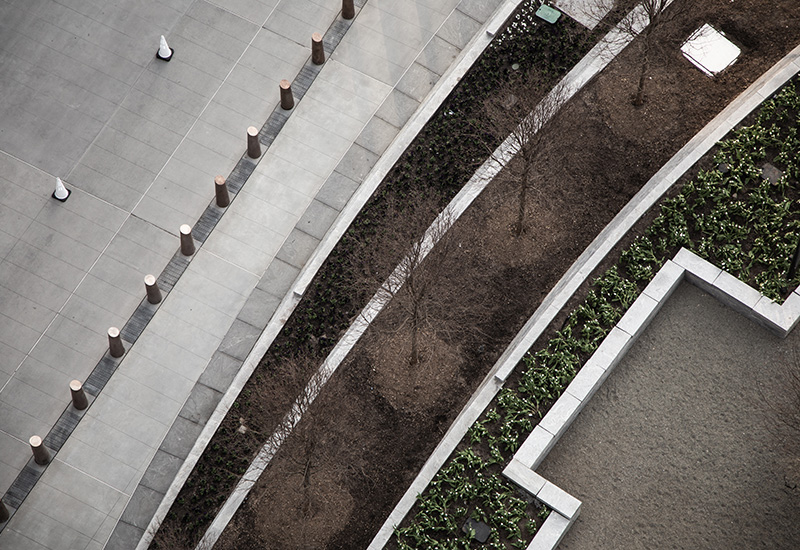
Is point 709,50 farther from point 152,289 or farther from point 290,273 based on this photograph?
point 152,289

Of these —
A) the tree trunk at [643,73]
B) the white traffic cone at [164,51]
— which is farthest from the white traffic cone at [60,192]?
the tree trunk at [643,73]

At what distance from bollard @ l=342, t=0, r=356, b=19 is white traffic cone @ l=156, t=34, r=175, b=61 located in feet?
13.4

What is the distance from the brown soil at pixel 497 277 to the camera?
25.0m

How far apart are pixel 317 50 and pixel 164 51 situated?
353 centimetres

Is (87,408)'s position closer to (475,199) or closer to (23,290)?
(23,290)

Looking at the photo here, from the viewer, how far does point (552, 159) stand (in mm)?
27750

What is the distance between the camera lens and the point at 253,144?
1097 inches

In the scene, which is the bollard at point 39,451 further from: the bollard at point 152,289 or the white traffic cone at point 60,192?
the white traffic cone at point 60,192

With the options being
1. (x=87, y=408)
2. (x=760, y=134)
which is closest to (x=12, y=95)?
(x=87, y=408)

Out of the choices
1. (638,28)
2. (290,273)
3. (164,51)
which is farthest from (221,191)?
(638,28)

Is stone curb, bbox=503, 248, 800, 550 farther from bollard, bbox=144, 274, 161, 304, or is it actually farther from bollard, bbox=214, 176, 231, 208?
bollard, bbox=214, 176, 231, 208

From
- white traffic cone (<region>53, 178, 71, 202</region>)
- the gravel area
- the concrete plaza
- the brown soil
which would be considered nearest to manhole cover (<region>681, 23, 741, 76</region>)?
the brown soil

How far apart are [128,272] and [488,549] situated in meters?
9.86

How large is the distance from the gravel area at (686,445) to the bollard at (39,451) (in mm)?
9956
